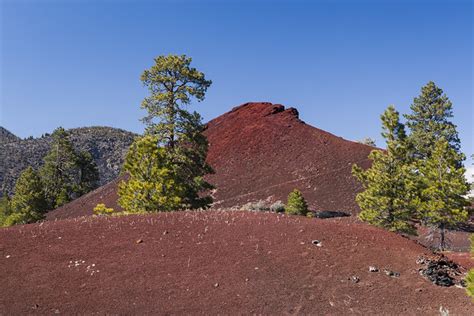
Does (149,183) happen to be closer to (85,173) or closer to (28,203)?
(28,203)

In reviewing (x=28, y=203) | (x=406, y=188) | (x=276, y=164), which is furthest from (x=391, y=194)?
(x=28, y=203)

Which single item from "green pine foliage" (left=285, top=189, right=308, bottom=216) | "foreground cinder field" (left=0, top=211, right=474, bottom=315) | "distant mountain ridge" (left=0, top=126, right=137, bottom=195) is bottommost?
"foreground cinder field" (left=0, top=211, right=474, bottom=315)

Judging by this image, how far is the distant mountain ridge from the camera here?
98188mm

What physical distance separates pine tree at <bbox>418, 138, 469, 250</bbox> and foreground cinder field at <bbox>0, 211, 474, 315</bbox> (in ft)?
34.2

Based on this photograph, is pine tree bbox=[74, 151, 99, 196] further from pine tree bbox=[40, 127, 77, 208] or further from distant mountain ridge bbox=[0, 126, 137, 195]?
distant mountain ridge bbox=[0, 126, 137, 195]

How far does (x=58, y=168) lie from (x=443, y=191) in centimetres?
4788

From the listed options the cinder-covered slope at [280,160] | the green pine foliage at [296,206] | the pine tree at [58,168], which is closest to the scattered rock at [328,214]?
the cinder-covered slope at [280,160]

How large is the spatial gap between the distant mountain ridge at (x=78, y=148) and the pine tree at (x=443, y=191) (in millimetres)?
73655

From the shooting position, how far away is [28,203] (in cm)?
4209

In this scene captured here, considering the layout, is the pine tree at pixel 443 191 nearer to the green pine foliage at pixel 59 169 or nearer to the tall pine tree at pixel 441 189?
the tall pine tree at pixel 441 189

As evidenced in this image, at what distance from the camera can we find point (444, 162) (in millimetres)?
27625

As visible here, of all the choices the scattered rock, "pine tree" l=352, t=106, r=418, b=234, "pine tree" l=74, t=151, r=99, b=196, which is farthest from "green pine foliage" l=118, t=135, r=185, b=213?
"pine tree" l=74, t=151, r=99, b=196

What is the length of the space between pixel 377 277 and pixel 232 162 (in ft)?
136

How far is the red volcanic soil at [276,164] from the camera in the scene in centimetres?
4559
